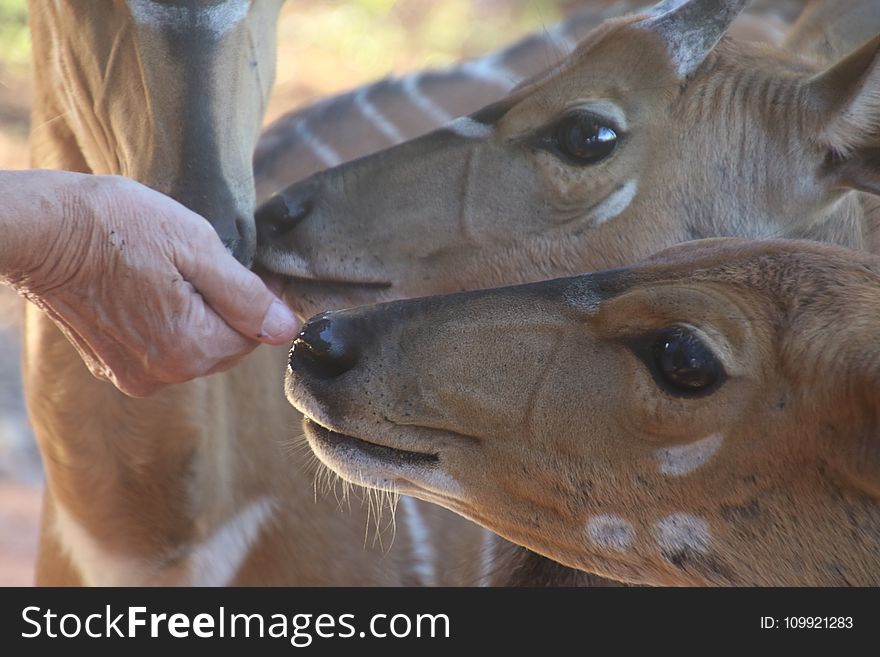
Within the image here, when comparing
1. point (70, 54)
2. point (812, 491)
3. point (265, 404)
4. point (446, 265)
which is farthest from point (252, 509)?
point (812, 491)

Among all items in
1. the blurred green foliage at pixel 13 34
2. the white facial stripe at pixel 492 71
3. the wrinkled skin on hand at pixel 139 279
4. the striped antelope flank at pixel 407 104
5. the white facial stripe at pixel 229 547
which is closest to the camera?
the wrinkled skin on hand at pixel 139 279

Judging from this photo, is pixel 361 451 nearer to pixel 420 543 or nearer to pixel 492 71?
pixel 420 543

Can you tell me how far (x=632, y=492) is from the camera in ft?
6.00

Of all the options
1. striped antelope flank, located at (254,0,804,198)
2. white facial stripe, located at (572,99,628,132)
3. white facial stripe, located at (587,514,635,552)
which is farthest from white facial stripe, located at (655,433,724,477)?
striped antelope flank, located at (254,0,804,198)

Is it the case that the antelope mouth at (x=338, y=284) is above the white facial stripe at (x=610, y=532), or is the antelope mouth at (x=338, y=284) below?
above

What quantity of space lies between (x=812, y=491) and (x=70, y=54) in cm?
153

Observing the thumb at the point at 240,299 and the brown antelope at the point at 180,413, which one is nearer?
the thumb at the point at 240,299

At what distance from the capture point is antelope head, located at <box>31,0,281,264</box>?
2.19 metres

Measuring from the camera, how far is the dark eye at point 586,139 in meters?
2.25

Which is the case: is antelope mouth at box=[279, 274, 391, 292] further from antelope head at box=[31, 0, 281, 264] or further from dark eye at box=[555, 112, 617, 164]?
dark eye at box=[555, 112, 617, 164]

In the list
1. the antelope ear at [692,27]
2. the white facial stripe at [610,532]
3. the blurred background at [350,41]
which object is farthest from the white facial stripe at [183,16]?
the blurred background at [350,41]
